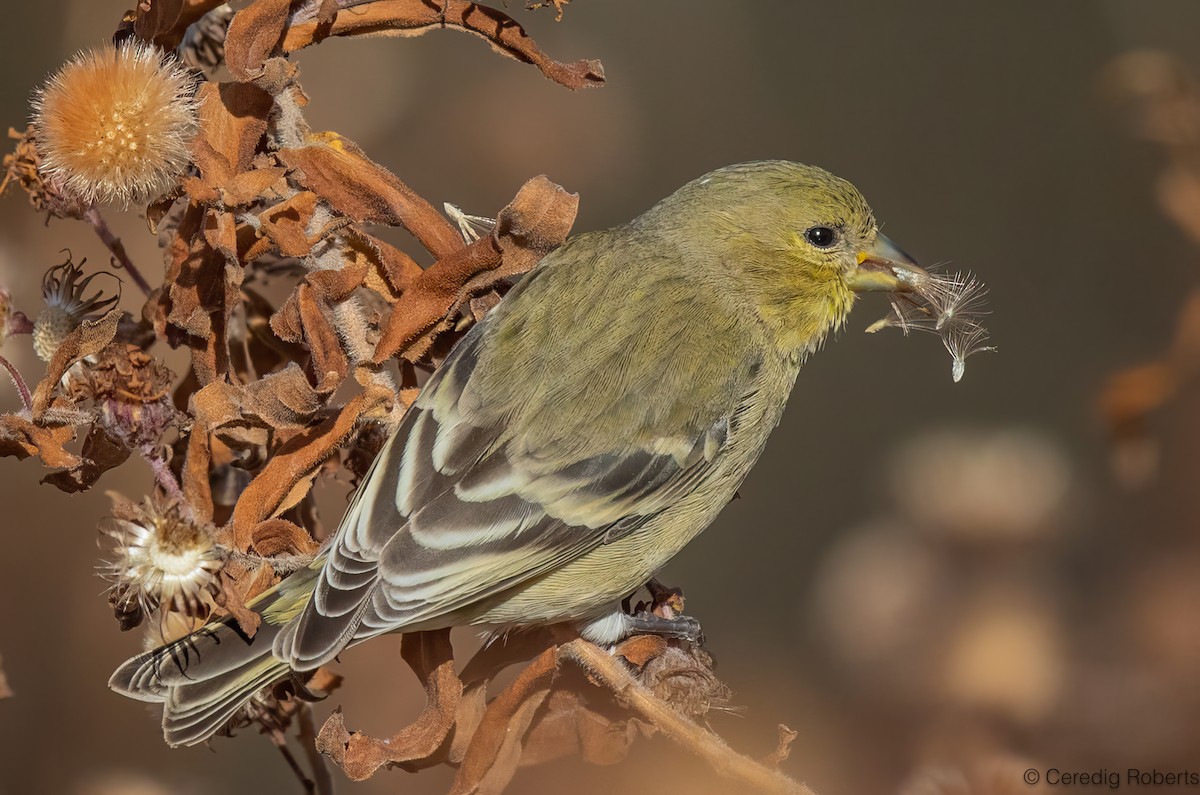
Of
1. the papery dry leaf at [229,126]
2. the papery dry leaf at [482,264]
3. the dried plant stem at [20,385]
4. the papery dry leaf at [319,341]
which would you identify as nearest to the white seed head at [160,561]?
the dried plant stem at [20,385]

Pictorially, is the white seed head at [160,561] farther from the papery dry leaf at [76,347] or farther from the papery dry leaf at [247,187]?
the papery dry leaf at [247,187]

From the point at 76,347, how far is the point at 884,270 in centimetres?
184

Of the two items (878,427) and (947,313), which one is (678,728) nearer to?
(947,313)

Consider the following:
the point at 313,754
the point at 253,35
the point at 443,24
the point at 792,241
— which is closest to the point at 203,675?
the point at 313,754

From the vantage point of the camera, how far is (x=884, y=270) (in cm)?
297

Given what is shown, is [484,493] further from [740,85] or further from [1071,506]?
[740,85]

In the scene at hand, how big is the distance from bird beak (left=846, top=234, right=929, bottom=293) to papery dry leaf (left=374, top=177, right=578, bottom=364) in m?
0.85

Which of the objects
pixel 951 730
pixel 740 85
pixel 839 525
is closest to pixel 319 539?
pixel 951 730

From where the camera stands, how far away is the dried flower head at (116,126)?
207cm

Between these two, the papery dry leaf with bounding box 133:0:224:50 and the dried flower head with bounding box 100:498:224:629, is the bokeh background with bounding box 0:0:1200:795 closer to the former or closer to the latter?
the dried flower head with bounding box 100:498:224:629

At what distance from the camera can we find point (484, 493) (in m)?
2.54

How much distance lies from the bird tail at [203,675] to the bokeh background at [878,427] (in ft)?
0.81

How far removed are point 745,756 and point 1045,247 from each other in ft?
11.2

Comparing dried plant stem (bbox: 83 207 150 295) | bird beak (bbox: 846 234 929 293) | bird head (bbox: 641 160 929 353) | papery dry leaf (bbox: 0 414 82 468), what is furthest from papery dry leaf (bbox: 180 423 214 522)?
bird beak (bbox: 846 234 929 293)
